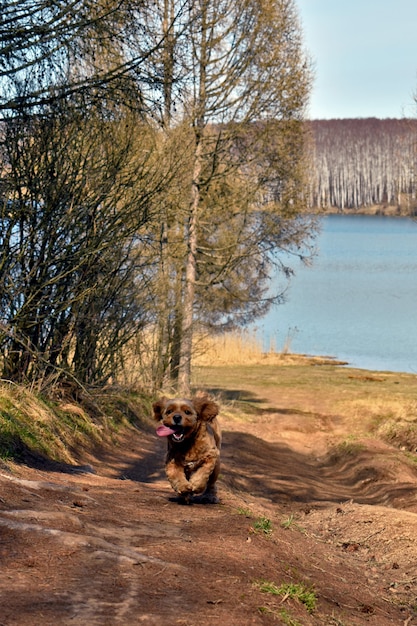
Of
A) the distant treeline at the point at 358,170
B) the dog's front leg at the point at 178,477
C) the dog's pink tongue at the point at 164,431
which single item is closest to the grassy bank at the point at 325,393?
the dog's front leg at the point at 178,477

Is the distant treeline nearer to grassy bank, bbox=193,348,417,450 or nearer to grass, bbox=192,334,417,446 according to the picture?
grass, bbox=192,334,417,446

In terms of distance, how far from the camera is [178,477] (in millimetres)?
7969

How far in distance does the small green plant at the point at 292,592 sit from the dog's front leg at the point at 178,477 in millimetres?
2145

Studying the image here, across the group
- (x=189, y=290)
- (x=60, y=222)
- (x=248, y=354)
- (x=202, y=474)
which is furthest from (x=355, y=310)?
(x=202, y=474)

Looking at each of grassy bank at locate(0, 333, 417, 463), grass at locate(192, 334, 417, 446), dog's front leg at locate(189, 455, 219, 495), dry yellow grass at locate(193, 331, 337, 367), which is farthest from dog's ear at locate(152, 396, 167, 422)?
dry yellow grass at locate(193, 331, 337, 367)

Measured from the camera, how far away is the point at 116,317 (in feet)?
54.6

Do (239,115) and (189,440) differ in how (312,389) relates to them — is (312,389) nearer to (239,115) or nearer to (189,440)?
(239,115)

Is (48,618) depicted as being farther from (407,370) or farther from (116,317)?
(407,370)

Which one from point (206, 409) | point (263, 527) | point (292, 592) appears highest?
point (206, 409)

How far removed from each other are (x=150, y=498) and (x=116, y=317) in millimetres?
8375

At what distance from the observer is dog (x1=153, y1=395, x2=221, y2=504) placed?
759 centimetres

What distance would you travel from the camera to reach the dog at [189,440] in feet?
24.9

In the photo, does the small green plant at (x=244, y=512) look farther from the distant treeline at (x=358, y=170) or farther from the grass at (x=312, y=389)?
the distant treeline at (x=358, y=170)

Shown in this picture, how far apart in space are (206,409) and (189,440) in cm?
30
